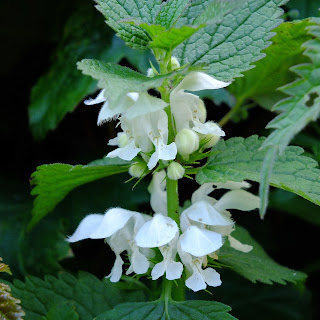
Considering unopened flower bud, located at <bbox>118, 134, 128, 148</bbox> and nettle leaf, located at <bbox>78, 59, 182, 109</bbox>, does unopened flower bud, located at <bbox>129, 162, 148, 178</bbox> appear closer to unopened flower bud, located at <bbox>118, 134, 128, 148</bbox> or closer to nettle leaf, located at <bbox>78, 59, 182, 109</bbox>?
unopened flower bud, located at <bbox>118, 134, 128, 148</bbox>

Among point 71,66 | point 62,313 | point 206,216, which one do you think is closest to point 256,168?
point 206,216

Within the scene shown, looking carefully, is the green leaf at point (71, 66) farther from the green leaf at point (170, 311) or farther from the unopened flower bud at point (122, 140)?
the green leaf at point (170, 311)

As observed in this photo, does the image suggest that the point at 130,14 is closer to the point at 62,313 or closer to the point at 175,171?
the point at 175,171

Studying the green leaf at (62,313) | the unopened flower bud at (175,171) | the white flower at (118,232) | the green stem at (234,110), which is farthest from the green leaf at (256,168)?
A: the green stem at (234,110)

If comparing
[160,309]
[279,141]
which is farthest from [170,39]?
[160,309]

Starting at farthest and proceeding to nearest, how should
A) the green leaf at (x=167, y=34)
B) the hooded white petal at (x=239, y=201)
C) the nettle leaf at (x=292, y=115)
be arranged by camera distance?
the hooded white petal at (x=239, y=201), the green leaf at (x=167, y=34), the nettle leaf at (x=292, y=115)

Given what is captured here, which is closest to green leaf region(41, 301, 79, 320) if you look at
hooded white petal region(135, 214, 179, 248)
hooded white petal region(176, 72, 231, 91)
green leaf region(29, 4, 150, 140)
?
hooded white petal region(135, 214, 179, 248)
